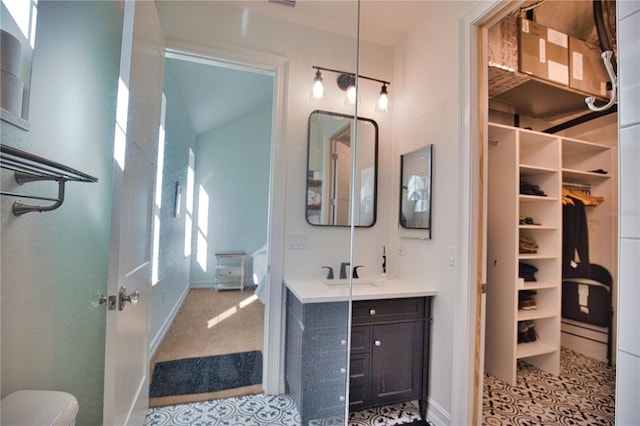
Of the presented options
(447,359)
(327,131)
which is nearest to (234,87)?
(327,131)

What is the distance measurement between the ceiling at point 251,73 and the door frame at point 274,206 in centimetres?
7

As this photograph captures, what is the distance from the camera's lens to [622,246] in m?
0.81

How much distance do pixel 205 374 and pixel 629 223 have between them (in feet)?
6.87

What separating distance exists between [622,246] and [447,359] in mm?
1153

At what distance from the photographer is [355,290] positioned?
1.79 meters

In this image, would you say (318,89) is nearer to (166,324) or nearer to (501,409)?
(166,324)

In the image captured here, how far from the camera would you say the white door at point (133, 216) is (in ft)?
3.65

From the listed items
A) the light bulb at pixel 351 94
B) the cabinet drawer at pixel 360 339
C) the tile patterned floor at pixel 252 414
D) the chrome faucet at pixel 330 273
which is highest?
the light bulb at pixel 351 94

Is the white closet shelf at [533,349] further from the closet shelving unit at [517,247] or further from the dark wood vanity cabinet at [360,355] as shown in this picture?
the dark wood vanity cabinet at [360,355]

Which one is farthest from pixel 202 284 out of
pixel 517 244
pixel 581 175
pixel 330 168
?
pixel 581 175

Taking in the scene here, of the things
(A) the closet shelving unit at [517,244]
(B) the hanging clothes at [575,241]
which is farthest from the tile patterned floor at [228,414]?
(B) the hanging clothes at [575,241]

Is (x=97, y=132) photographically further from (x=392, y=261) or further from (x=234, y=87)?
(x=392, y=261)

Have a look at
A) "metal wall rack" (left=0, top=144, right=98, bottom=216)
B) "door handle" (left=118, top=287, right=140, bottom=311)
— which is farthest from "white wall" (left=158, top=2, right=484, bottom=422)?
"metal wall rack" (left=0, top=144, right=98, bottom=216)

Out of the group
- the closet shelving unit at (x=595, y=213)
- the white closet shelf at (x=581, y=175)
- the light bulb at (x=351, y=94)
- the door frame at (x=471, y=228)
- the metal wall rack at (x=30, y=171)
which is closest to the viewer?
the metal wall rack at (x=30, y=171)
